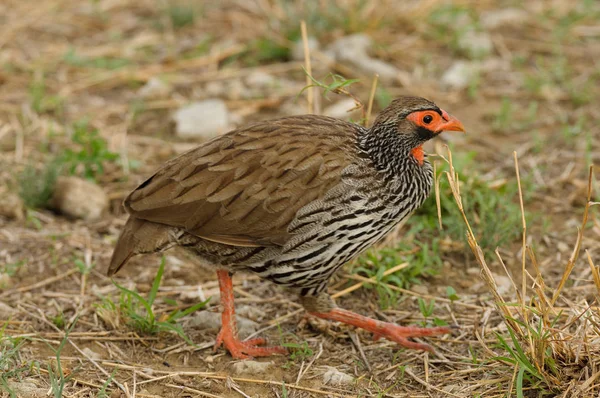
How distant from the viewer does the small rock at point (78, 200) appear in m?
5.93

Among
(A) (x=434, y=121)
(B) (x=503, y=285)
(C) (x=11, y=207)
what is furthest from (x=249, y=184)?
(C) (x=11, y=207)

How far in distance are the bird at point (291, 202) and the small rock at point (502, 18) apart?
4.37 m

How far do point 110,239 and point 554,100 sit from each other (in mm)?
4066

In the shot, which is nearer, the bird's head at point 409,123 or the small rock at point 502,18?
the bird's head at point 409,123

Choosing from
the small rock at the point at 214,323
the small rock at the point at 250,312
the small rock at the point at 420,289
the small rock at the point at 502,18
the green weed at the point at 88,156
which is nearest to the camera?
the small rock at the point at 214,323

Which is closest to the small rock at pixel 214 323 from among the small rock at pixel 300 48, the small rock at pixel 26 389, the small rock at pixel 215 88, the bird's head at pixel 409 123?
the small rock at pixel 26 389

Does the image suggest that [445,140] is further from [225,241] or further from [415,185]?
[225,241]

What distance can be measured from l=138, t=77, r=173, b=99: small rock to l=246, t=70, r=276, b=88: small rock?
720 millimetres

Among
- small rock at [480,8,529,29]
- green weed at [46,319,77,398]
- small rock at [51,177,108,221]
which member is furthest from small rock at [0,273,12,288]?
small rock at [480,8,529,29]

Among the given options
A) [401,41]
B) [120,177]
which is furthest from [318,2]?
[120,177]

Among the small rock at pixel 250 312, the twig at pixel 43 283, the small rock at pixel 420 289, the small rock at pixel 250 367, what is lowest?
the twig at pixel 43 283

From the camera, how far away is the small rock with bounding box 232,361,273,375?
14.9ft

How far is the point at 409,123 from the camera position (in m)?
4.68

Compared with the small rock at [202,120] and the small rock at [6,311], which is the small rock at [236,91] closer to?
the small rock at [202,120]
